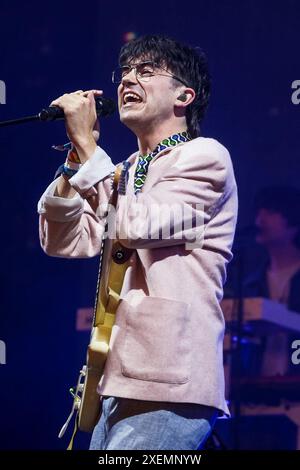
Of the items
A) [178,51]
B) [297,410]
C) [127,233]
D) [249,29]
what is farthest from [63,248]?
[249,29]

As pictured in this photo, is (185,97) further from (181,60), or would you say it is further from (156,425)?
(156,425)

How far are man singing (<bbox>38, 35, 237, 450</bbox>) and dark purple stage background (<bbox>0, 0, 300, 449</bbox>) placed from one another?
2.13 meters

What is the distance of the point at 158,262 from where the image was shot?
2.08 m

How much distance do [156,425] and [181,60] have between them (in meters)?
1.05

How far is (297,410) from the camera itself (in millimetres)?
4160

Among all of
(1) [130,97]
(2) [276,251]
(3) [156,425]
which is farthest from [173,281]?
(2) [276,251]

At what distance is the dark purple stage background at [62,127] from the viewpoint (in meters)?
4.44

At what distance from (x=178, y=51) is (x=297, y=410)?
7.32 feet

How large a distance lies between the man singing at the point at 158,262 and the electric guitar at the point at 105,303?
0.02 m

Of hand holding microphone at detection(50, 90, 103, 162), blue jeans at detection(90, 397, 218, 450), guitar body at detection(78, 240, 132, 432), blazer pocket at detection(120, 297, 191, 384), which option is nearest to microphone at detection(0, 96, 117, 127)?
hand holding microphone at detection(50, 90, 103, 162)

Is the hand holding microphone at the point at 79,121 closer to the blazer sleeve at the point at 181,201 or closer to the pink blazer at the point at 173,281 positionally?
the pink blazer at the point at 173,281
